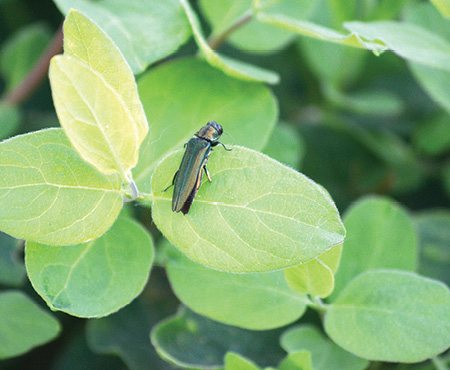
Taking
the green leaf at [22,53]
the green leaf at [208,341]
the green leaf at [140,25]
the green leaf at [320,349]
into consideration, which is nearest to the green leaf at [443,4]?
the green leaf at [140,25]

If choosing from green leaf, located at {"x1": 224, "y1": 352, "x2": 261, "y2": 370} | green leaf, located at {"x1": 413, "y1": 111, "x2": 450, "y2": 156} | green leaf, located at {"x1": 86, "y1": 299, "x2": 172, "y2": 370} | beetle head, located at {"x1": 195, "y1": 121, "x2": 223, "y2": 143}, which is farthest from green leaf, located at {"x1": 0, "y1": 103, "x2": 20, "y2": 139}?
green leaf, located at {"x1": 413, "y1": 111, "x2": 450, "y2": 156}

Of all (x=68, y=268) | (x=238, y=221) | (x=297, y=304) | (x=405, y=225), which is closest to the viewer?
(x=238, y=221)

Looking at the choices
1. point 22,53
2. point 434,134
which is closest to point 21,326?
point 22,53

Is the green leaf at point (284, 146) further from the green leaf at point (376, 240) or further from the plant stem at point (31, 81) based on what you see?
the plant stem at point (31, 81)

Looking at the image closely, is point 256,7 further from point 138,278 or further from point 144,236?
point 138,278

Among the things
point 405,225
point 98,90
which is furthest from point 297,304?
A: point 98,90
